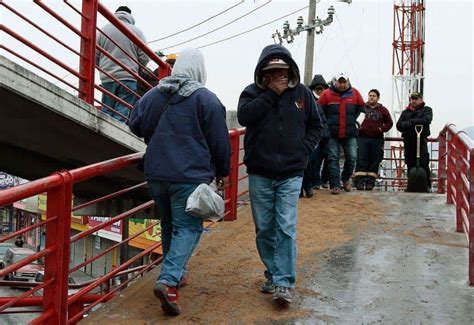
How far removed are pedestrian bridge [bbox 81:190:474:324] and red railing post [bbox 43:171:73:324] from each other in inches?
16.7

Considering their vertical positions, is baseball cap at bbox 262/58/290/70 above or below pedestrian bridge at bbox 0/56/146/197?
above

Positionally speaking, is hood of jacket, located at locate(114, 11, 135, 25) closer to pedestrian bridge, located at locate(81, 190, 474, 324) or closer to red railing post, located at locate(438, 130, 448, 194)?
pedestrian bridge, located at locate(81, 190, 474, 324)

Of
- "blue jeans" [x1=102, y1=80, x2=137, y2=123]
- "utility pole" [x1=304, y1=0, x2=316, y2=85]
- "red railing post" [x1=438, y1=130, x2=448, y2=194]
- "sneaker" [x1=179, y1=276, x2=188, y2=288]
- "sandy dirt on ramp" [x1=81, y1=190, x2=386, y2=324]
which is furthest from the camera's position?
"utility pole" [x1=304, y1=0, x2=316, y2=85]

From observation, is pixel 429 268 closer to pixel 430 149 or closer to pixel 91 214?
pixel 91 214

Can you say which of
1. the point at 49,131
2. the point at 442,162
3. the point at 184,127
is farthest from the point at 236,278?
the point at 442,162

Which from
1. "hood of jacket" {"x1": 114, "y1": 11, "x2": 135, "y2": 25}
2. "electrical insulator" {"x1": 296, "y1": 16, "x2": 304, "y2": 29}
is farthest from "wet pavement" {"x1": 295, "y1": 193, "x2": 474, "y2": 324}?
"electrical insulator" {"x1": 296, "y1": 16, "x2": 304, "y2": 29}

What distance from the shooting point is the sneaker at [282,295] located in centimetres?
391

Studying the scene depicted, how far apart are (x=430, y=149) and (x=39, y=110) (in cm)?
760

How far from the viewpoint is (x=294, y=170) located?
411 cm

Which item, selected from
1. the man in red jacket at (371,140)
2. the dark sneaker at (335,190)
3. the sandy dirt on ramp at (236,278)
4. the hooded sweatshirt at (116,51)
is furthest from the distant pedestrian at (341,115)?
the hooded sweatshirt at (116,51)

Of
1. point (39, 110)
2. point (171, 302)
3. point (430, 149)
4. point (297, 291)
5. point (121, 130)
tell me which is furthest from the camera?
point (430, 149)

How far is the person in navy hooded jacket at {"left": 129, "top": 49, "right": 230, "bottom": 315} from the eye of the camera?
12.2 ft

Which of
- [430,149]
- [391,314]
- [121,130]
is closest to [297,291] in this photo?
[391,314]

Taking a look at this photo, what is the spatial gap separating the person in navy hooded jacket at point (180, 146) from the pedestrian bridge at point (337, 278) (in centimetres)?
44
